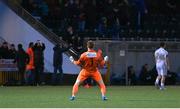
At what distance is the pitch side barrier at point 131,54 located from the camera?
108ft

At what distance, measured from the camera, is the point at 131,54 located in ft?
110

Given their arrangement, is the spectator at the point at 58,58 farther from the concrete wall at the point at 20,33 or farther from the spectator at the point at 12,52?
the spectator at the point at 12,52

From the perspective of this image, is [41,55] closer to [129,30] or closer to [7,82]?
[7,82]

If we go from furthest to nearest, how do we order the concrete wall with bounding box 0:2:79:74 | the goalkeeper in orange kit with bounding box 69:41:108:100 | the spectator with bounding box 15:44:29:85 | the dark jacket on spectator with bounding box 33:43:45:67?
the concrete wall with bounding box 0:2:79:74 < the dark jacket on spectator with bounding box 33:43:45:67 < the spectator with bounding box 15:44:29:85 < the goalkeeper in orange kit with bounding box 69:41:108:100

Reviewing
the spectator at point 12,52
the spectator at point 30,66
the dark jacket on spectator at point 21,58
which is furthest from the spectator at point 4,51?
the spectator at point 30,66

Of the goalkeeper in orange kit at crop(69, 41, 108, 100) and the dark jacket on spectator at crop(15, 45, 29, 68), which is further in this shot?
the dark jacket on spectator at crop(15, 45, 29, 68)

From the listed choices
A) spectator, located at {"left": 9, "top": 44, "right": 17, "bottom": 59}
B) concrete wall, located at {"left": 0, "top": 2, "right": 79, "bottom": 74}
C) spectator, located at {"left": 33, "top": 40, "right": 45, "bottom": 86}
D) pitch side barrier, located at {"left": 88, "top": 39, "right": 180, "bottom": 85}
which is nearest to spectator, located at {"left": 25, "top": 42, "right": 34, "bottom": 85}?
spectator, located at {"left": 33, "top": 40, "right": 45, "bottom": 86}

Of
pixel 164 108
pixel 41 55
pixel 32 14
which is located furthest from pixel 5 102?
pixel 32 14

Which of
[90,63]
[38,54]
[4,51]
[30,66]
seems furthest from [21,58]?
[90,63]

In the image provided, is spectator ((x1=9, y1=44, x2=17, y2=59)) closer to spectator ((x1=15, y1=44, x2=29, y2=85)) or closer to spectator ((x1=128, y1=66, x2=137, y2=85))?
spectator ((x1=15, y1=44, x2=29, y2=85))

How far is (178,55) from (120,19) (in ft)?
12.8

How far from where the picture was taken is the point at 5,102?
19.3 metres

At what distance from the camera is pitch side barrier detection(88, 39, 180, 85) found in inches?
1300

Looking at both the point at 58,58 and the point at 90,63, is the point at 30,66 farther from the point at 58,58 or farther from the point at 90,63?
the point at 90,63
